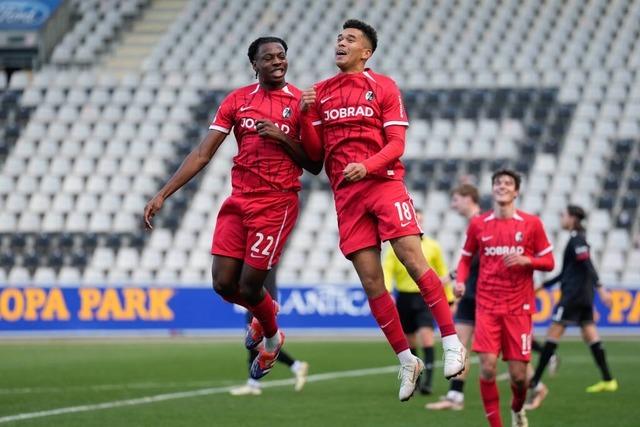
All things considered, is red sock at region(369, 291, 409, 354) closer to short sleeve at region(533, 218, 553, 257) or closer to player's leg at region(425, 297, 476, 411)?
short sleeve at region(533, 218, 553, 257)

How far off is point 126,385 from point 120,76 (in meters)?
17.8

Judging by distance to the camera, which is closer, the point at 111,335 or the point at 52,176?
the point at 111,335

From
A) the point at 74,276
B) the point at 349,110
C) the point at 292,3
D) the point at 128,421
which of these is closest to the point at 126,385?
the point at 128,421

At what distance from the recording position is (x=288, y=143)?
827 centimetres

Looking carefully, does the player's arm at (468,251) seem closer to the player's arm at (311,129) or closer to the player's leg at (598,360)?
the player's arm at (311,129)

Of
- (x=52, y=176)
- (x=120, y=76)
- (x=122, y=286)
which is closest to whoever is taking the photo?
(x=122, y=286)

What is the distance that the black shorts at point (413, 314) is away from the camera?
45.6 feet

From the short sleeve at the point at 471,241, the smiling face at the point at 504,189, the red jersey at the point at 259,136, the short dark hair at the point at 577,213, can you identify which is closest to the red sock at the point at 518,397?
the short sleeve at the point at 471,241

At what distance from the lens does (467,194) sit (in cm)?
1207

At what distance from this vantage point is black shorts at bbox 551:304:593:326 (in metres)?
13.9

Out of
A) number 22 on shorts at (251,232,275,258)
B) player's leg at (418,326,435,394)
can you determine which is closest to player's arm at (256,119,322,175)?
number 22 on shorts at (251,232,275,258)

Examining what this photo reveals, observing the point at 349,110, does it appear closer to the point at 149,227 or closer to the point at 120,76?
the point at 149,227

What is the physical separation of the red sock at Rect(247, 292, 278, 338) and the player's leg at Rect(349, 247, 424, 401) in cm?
115

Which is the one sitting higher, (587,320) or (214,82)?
(214,82)
